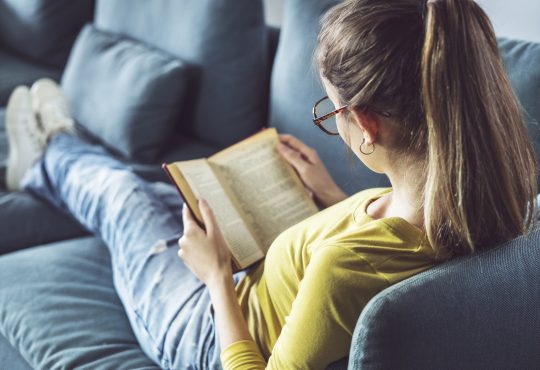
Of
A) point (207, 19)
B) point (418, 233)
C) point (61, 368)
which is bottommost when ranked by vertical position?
point (61, 368)

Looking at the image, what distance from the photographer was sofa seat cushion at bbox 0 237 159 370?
1216mm

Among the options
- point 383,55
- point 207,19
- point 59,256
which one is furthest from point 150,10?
point 383,55

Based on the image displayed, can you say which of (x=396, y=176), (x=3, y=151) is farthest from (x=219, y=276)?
(x=3, y=151)

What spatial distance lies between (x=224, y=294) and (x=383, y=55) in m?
0.47

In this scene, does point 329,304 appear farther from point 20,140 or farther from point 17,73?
point 17,73

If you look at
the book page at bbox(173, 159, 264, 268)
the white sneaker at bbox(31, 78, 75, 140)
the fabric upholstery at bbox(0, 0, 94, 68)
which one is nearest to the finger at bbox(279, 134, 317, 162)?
the book page at bbox(173, 159, 264, 268)

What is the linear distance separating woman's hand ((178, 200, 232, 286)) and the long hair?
393 millimetres

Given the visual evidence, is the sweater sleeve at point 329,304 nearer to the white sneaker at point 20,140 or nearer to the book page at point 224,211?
the book page at point 224,211

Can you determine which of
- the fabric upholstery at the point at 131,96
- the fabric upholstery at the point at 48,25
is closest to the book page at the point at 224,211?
the fabric upholstery at the point at 131,96

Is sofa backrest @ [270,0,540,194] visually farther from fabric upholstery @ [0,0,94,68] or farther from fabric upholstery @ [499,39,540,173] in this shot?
fabric upholstery @ [0,0,94,68]

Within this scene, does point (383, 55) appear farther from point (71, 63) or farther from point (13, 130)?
point (71, 63)

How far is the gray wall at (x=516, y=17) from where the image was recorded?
145cm

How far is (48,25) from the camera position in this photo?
2598 mm

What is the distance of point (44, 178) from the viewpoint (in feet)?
5.78
